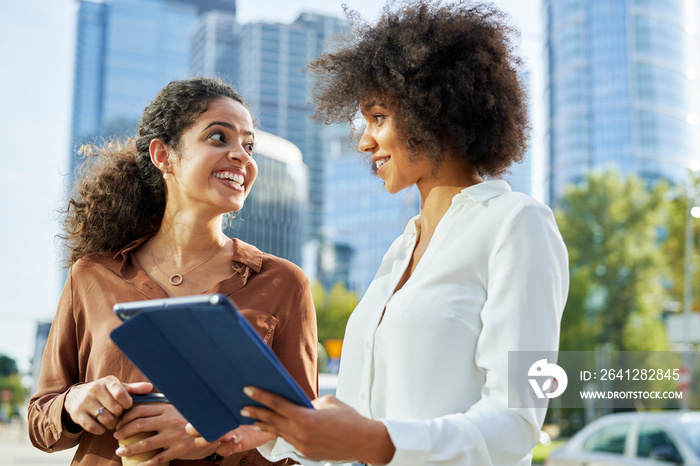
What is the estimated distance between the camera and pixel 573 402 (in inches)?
1411

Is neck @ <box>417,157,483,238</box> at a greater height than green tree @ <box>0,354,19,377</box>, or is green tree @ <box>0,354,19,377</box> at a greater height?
neck @ <box>417,157,483,238</box>

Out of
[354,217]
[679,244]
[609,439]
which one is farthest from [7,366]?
[609,439]

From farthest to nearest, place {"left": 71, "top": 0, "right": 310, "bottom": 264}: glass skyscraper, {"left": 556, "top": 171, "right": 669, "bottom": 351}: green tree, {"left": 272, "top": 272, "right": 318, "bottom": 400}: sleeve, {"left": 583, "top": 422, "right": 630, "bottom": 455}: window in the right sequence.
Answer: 1. {"left": 71, "top": 0, "right": 310, "bottom": 264}: glass skyscraper
2. {"left": 556, "top": 171, "right": 669, "bottom": 351}: green tree
3. {"left": 583, "top": 422, "right": 630, "bottom": 455}: window
4. {"left": 272, "top": 272, "right": 318, "bottom": 400}: sleeve

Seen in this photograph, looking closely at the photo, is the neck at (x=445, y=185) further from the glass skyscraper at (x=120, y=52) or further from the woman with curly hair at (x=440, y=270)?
the glass skyscraper at (x=120, y=52)

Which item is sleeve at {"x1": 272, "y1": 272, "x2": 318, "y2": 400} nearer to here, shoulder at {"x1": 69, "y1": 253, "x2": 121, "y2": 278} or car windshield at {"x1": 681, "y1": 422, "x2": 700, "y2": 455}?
shoulder at {"x1": 69, "y1": 253, "x2": 121, "y2": 278}

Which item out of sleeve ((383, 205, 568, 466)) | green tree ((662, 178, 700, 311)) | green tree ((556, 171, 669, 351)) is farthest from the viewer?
green tree ((556, 171, 669, 351))

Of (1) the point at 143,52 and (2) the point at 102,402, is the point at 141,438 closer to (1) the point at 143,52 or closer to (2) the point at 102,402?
(2) the point at 102,402

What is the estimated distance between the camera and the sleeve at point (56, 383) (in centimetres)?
259

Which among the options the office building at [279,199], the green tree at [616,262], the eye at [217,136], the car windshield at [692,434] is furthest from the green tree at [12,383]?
the eye at [217,136]

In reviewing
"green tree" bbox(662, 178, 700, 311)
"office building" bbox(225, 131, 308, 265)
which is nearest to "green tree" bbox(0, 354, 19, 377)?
"office building" bbox(225, 131, 308, 265)

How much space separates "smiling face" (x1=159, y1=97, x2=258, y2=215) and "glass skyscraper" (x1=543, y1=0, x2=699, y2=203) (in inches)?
3275

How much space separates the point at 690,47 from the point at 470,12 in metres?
98.1

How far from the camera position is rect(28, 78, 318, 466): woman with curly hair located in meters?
→ 2.73

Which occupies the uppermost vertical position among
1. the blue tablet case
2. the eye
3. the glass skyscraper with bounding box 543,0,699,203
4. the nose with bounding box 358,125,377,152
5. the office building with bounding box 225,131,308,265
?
the glass skyscraper with bounding box 543,0,699,203
